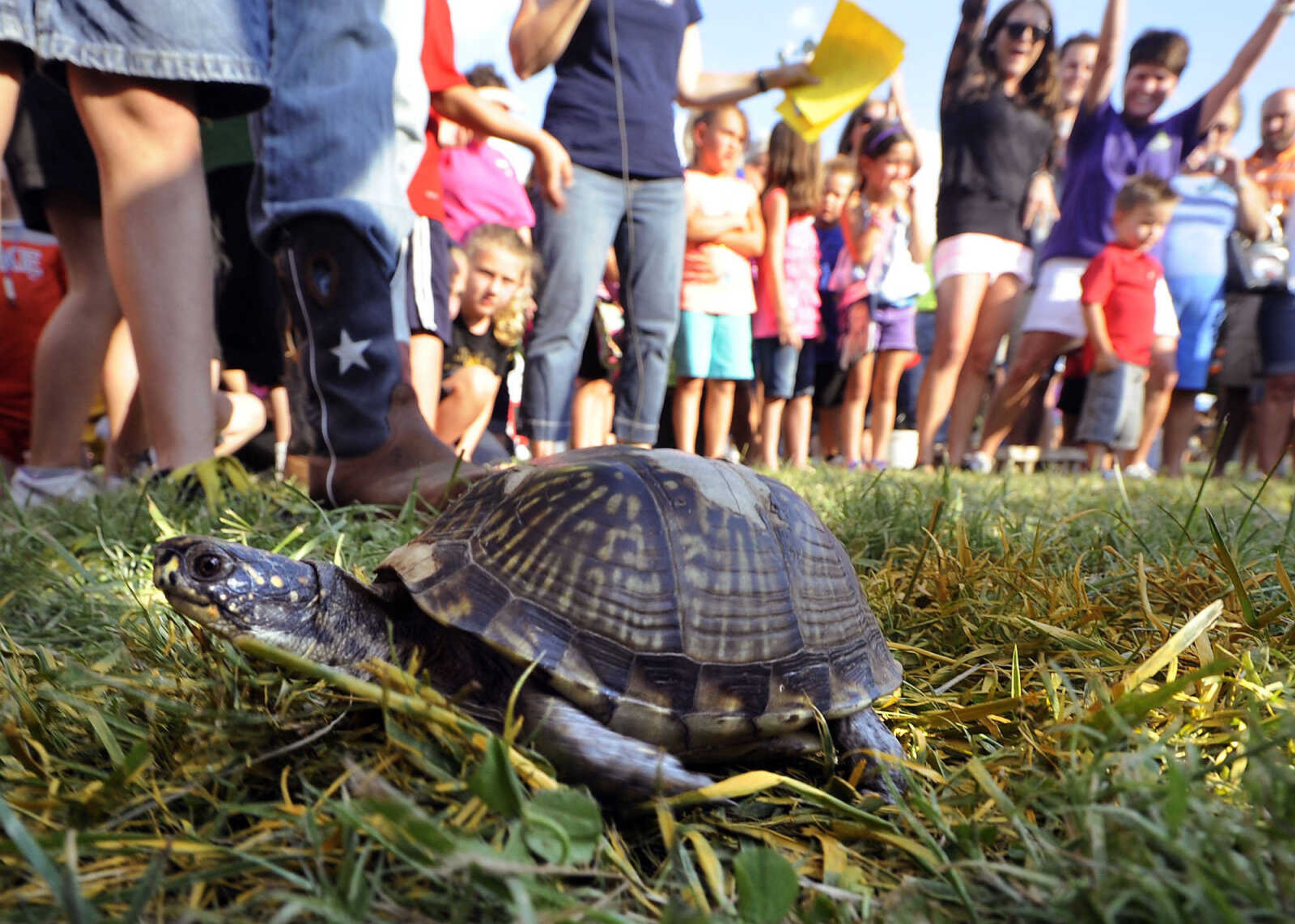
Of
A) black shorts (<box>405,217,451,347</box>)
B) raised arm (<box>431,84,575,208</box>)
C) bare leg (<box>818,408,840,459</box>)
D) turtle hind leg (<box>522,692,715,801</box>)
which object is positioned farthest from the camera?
bare leg (<box>818,408,840,459</box>)

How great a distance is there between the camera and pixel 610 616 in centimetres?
132

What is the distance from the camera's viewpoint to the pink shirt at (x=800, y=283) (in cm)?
712

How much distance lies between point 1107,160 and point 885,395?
2.52m

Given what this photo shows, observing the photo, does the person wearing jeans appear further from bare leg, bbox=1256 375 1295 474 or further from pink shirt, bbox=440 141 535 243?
bare leg, bbox=1256 375 1295 474

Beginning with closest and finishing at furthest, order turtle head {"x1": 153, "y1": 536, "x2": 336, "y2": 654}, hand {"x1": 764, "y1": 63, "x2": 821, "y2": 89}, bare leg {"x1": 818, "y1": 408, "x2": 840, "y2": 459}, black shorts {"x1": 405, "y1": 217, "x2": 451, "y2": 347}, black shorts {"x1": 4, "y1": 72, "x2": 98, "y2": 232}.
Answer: turtle head {"x1": 153, "y1": 536, "x2": 336, "y2": 654}, black shorts {"x1": 4, "y1": 72, "x2": 98, "y2": 232}, black shorts {"x1": 405, "y1": 217, "x2": 451, "y2": 347}, hand {"x1": 764, "y1": 63, "x2": 821, "y2": 89}, bare leg {"x1": 818, "y1": 408, "x2": 840, "y2": 459}

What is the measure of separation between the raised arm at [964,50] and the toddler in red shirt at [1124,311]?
153cm

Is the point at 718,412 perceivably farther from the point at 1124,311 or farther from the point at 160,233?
the point at 160,233

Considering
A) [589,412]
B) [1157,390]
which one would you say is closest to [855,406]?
[1157,390]

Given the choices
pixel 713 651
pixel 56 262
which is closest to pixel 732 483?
pixel 713 651

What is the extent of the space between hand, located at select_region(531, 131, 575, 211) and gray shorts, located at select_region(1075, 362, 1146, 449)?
4.78m

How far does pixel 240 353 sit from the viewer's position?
4.80 metres

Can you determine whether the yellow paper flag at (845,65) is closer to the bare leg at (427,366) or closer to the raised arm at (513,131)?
the raised arm at (513,131)

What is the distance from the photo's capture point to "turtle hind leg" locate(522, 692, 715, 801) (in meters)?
1.15

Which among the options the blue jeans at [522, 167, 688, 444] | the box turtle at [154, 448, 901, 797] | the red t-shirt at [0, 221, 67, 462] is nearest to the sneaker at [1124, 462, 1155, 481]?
the blue jeans at [522, 167, 688, 444]
